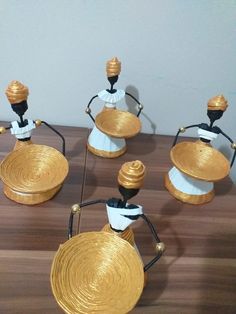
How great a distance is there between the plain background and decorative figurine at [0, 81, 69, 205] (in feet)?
0.81

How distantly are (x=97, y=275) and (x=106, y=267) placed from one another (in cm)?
2

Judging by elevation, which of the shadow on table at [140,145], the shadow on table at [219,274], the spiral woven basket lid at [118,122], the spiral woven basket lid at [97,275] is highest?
the spiral woven basket lid at [118,122]

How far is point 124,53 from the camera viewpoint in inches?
32.4

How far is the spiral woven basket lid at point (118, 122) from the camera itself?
0.73 meters

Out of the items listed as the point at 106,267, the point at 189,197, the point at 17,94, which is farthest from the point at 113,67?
the point at 106,267

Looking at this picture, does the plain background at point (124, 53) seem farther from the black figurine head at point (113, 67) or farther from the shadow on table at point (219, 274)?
the shadow on table at point (219, 274)

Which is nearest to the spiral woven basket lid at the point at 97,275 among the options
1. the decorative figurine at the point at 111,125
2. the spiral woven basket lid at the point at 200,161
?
the spiral woven basket lid at the point at 200,161

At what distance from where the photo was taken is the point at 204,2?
758mm

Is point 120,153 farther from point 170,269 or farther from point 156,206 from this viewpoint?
point 170,269

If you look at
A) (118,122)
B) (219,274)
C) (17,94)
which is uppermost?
(17,94)

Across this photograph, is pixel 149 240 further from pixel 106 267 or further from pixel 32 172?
pixel 32 172

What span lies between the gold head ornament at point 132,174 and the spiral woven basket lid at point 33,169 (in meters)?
0.17

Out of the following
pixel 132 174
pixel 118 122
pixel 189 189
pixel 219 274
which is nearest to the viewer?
pixel 132 174

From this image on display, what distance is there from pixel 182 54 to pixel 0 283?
702 millimetres
